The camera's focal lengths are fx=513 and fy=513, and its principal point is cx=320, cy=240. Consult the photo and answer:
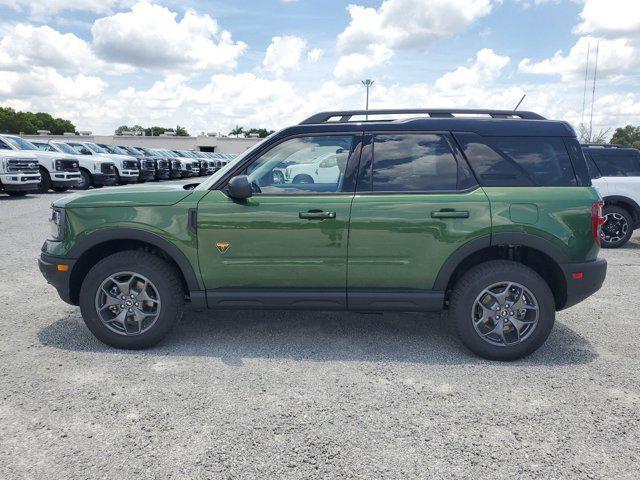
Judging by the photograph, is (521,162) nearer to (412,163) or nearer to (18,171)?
(412,163)

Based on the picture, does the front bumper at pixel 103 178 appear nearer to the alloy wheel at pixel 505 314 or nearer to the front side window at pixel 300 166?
the front side window at pixel 300 166

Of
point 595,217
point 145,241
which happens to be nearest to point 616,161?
point 595,217

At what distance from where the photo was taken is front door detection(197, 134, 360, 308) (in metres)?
3.84

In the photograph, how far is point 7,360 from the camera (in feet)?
12.5

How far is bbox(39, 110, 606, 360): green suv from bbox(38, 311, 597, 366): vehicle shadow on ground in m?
0.28

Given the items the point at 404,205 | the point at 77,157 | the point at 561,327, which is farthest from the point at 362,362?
the point at 77,157

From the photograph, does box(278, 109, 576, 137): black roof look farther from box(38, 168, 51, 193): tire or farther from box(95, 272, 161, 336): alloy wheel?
box(38, 168, 51, 193): tire

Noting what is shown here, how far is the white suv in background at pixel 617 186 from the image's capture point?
895cm

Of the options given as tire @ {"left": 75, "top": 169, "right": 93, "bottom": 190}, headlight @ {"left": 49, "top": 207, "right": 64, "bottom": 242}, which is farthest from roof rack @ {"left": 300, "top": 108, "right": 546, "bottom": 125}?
tire @ {"left": 75, "top": 169, "right": 93, "bottom": 190}

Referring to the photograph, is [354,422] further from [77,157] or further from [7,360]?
[77,157]

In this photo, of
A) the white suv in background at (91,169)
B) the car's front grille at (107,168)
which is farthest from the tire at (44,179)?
the car's front grille at (107,168)

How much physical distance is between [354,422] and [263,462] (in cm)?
62

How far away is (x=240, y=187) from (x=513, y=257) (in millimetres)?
2226

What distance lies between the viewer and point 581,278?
3828 mm
